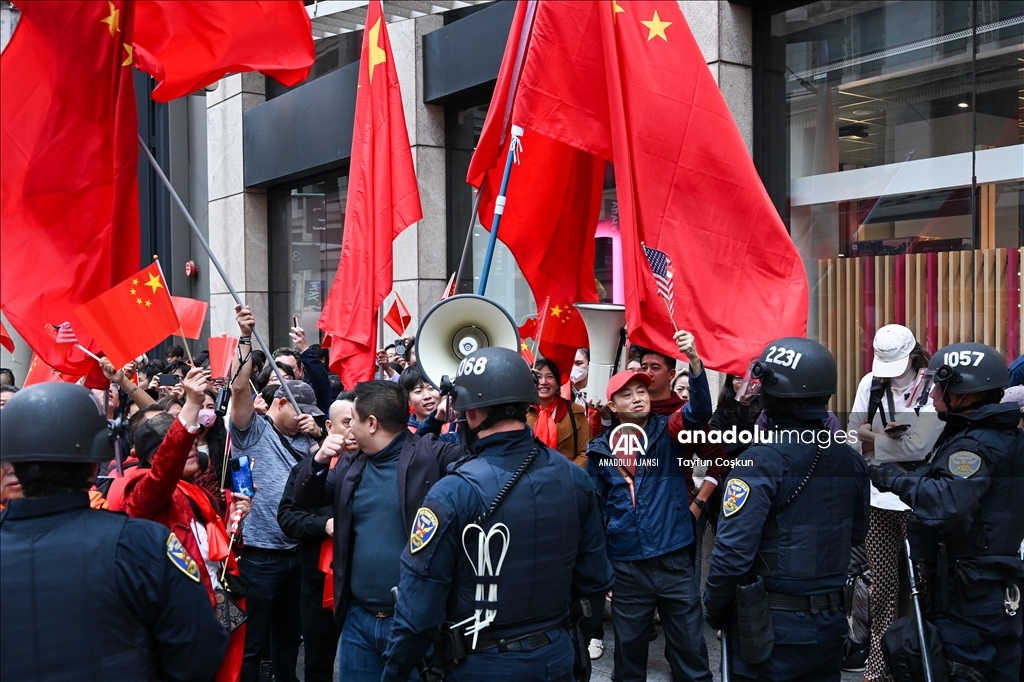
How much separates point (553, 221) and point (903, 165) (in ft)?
11.4

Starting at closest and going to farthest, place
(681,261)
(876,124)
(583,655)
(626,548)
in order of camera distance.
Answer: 1. (583,655)
2. (681,261)
3. (626,548)
4. (876,124)

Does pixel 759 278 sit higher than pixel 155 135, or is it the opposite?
pixel 155 135

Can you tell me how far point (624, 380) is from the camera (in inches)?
206

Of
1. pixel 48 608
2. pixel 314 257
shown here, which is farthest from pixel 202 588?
pixel 314 257

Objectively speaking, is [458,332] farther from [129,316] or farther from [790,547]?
[790,547]

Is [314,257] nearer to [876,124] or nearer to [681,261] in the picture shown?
[876,124]

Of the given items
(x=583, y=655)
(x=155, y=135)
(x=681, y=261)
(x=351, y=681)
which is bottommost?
(x=351, y=681)

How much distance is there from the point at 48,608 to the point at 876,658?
4868mm

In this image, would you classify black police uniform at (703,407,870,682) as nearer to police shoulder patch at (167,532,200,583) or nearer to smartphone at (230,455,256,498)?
police shoulder patch at (167,532,200,583)

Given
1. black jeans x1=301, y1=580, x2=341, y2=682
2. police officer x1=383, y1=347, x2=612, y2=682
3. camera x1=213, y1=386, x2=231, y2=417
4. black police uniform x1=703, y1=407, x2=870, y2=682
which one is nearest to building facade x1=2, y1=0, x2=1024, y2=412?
black police uniform x1=703, y1=407, x2=870, y2=682

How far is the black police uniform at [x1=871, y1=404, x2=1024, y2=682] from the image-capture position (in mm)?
4508

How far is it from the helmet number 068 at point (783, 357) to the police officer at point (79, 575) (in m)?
2.51

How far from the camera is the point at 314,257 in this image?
15133mm

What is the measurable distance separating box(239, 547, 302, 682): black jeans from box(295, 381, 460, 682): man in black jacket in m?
1.18
